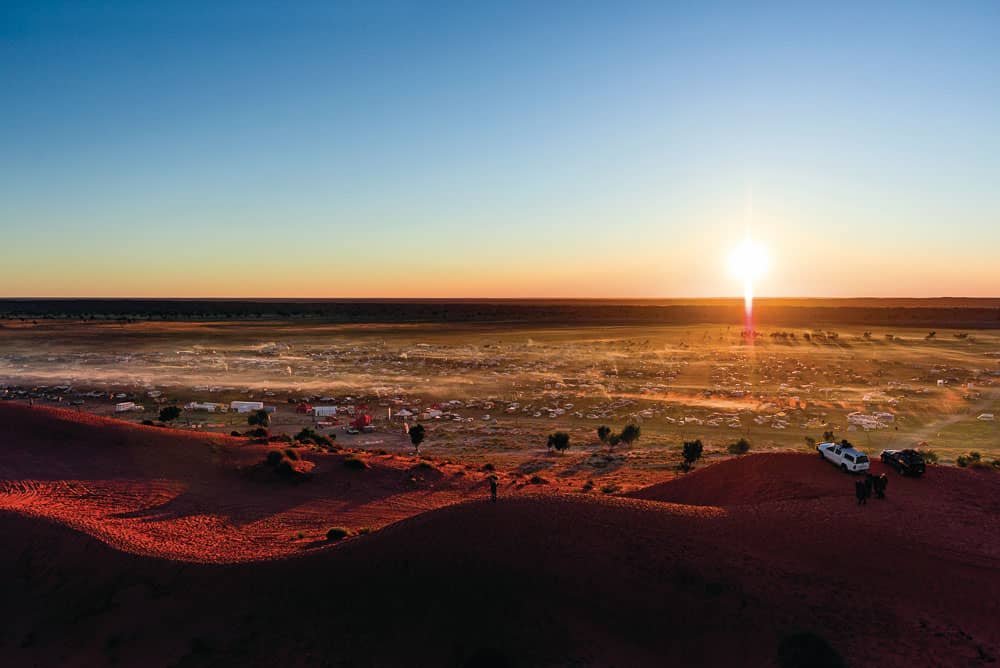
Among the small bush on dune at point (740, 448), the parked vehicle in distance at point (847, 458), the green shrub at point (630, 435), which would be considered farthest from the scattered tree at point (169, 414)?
the parked vehicle in distance at point (847, 458)

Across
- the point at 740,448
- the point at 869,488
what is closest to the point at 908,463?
the point at 869,488

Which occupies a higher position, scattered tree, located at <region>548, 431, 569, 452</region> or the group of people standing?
the group of people standing

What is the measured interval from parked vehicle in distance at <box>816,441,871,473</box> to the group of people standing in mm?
1979

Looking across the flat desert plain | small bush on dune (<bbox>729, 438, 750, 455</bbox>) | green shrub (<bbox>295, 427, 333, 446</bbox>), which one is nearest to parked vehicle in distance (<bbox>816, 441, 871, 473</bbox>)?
the flat desert plain

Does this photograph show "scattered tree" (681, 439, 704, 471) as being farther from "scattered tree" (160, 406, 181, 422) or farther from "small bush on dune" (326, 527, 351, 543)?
"scattered tree" (160, 406, 181, 422)

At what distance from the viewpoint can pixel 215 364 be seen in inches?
3238

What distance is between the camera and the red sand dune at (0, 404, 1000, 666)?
14836mm

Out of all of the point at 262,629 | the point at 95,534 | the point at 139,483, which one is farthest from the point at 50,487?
the point at 262,629

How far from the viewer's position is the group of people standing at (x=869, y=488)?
22.3m

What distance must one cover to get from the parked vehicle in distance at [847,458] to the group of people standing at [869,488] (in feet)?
6.49

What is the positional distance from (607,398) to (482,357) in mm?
33955

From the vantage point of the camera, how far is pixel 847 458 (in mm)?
25797

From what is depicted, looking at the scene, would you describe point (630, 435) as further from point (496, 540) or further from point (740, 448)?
point (496, 540)

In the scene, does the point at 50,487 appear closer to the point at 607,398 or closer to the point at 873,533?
the point at 873,533
